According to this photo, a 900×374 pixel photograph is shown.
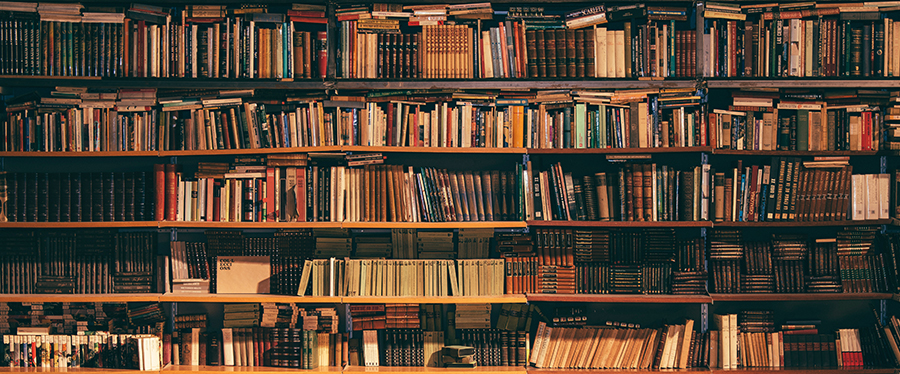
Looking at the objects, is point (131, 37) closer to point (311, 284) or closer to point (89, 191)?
point (89, 191)

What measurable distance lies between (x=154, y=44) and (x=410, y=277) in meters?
2.09

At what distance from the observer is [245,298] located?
352 centimetres

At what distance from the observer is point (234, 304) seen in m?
3.66

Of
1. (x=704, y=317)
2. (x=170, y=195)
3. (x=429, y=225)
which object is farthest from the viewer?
(x=704, y=317)

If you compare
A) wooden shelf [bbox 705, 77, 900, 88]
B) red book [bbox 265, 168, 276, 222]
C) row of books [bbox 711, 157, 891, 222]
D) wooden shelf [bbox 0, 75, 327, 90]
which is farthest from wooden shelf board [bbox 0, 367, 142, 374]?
wooden shelf [bbox 705, 77, 900, 88]

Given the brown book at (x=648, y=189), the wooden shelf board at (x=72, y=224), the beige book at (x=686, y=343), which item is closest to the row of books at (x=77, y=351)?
the wooden shelf board at (x=72, y=224)

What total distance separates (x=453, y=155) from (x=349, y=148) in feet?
2.42

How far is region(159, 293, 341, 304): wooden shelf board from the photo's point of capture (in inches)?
137

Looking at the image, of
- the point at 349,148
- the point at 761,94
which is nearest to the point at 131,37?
the point at 349,148

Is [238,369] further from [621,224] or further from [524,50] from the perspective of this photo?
[524,50]

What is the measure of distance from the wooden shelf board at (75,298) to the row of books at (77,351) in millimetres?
234

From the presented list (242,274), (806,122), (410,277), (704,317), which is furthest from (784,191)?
(242,274)

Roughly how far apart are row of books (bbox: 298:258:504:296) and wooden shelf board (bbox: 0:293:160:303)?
977mm

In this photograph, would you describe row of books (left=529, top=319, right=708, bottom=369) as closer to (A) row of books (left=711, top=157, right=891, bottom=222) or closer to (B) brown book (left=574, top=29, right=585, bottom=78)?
(A) row of books (left=711, top=157, right=891, bottom=222)
